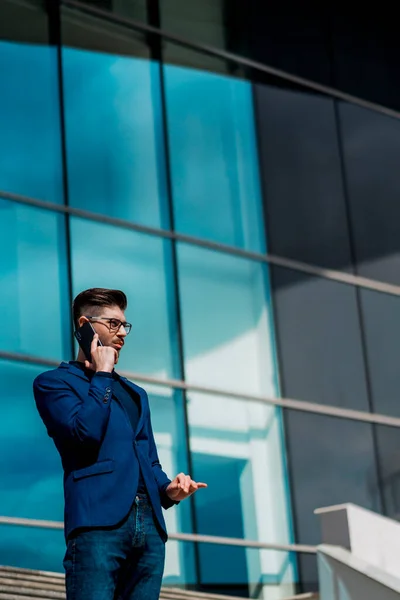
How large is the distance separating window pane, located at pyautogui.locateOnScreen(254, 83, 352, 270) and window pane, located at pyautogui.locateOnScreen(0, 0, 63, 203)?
2897 mm

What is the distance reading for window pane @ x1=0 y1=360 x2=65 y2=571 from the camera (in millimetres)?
10875

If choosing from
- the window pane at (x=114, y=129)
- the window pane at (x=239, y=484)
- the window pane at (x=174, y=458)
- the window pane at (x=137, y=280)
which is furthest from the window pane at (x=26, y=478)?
the window pane at (x=114, y=129)

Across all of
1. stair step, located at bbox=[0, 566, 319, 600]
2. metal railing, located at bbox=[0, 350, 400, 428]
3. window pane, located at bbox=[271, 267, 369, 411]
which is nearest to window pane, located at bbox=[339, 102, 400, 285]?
window pane, located at bbox=[271, 267, 369, 411]

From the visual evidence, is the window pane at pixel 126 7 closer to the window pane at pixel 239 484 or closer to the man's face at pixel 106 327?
the window pane at pixel 239 484

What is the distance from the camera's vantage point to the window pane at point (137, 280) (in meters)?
12.4

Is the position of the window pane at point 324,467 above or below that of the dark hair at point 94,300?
above

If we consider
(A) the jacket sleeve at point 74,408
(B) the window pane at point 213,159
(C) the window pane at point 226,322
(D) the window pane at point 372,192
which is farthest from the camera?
(D) the window pane at point 372,192

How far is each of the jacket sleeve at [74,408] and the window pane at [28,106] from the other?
26.5 feet

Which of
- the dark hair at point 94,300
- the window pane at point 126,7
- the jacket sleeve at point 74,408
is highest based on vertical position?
the window pane at point 126,7

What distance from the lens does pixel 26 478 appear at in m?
11.1

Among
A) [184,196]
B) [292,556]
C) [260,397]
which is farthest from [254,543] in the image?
[184,196]

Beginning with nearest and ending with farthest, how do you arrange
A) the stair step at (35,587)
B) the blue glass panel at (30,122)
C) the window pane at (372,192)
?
the stair step at (35,587) → the blue glass panel at (30,122) → the window pane at (372,192)

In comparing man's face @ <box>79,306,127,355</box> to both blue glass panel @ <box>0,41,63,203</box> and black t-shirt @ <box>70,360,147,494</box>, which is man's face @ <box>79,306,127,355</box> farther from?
blue glass panel @ <box>0,41,63,203</box>

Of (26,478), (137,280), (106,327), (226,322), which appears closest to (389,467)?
Result: (226,322)
